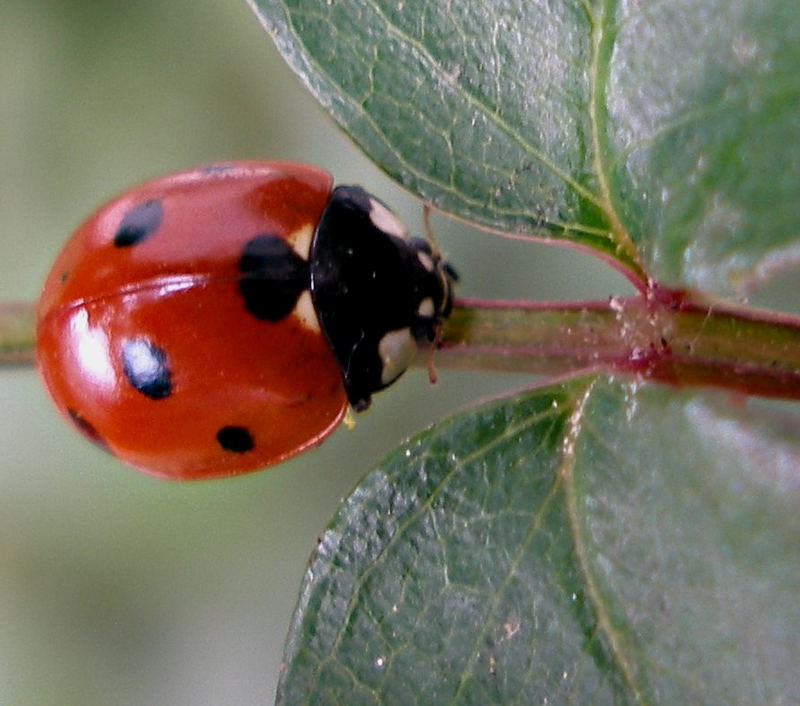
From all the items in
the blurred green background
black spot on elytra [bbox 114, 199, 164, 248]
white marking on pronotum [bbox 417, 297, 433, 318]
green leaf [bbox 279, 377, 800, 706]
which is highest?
black spot on elytra [bbox 114, 199, 164, 248]

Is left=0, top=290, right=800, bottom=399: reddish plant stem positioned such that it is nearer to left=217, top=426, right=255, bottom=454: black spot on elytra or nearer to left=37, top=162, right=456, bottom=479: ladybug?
left=37, top=162, right=456, bottom=479: ladybug

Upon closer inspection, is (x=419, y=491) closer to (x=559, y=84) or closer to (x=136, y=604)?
(x=559, y=84)

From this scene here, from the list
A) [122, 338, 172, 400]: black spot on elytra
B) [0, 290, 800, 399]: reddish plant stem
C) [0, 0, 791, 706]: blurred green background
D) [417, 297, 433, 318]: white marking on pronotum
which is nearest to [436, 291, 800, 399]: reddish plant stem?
[0, 290, 800, 399]: reddish plant stem

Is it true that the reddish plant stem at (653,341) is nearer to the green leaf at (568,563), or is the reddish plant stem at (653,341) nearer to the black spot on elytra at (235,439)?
the green leaf at (568,563)

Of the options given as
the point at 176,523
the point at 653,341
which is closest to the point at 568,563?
the point at 653,341

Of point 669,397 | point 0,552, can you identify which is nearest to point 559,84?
point 669,397

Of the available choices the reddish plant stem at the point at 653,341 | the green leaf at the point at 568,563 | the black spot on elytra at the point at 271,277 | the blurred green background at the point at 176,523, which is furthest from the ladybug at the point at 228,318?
the blurred green background at the point at 176,523
